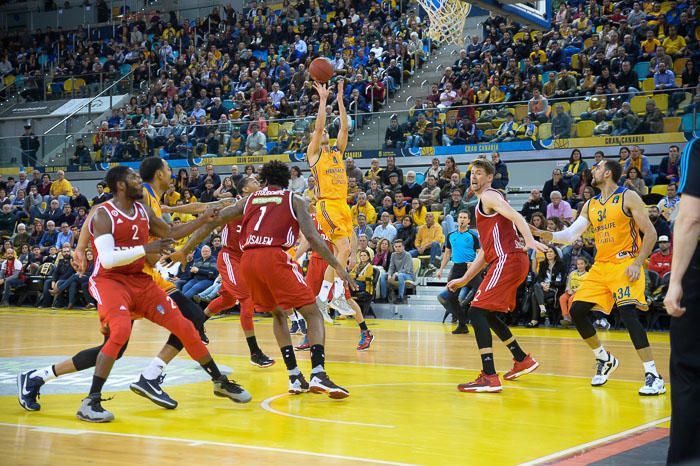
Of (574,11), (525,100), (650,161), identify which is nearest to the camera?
(650,161)

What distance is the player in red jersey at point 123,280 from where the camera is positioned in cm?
628

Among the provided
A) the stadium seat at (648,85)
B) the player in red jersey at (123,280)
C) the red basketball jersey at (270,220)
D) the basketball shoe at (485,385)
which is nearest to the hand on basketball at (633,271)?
the basketball shoe at (485,385)

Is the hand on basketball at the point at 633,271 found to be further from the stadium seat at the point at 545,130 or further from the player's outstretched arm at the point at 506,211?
the stadium seat at the point at 545,130

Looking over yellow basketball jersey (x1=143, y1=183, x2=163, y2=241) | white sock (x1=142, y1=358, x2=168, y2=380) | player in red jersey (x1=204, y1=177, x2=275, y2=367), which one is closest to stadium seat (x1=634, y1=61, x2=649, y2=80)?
player in red jersey (x1=204, y1=177, x2=275, y2=367)

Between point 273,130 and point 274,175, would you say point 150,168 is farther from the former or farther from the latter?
point 273,130

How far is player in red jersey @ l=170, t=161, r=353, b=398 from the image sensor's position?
707 centimetres

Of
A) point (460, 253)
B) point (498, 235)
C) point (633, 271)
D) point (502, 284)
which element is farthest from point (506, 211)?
point (460, 253)

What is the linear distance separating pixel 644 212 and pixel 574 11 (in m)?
15.7

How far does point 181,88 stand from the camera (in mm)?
28625

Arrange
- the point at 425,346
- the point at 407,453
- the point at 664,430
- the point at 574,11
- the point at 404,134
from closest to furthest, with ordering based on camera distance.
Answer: the point at 407,453, the point at 664,430, the point at 425,346, the point at 404,134, the point at 574,11

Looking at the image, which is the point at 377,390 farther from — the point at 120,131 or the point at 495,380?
the point at 120,131

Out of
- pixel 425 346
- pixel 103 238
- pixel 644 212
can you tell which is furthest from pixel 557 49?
pixel 103 238

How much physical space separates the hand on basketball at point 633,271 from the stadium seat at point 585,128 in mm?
10128

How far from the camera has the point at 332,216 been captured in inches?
435
